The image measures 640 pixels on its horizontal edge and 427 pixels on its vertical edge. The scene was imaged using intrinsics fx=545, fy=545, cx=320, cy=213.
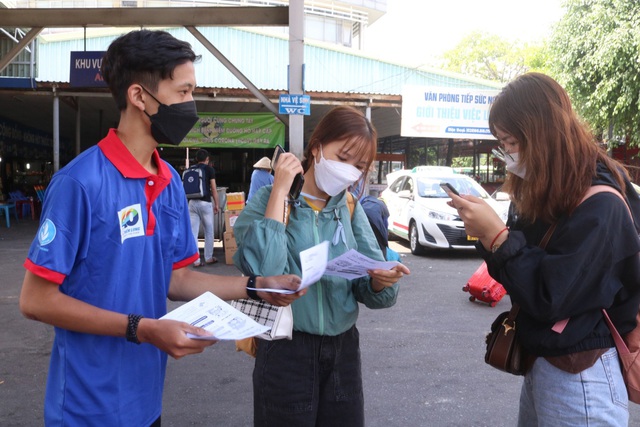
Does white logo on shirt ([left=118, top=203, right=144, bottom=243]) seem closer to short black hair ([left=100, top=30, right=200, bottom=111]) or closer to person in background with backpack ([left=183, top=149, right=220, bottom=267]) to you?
short black hair ([left=100, top=30, right=200, bottom=111])

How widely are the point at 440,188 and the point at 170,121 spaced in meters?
9.61

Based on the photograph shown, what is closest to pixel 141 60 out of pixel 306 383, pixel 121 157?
pixel 121 157

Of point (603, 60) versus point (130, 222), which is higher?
point (603, 60)

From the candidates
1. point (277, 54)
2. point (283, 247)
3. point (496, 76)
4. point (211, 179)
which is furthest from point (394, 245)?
point (496, 76)

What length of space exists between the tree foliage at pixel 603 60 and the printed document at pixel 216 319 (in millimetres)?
13995

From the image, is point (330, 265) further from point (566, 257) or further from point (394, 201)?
→ point (394, 201)

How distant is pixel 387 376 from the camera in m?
4.50

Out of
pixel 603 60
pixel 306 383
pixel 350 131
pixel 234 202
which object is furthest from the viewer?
pixel 603 60

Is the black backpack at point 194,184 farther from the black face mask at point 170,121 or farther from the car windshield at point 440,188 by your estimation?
the black face mask at point 170,121

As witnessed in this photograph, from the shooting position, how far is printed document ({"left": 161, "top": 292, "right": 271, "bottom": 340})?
4.85 ft

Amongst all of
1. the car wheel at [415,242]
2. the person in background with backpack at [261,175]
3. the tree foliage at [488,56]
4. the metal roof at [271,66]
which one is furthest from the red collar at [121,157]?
the tree foliage at [488,56]

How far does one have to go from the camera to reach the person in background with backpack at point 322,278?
204 cm

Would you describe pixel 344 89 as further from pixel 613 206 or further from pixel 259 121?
pixel 613 206

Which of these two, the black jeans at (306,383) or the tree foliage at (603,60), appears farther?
the tree foliage at (603,60)
